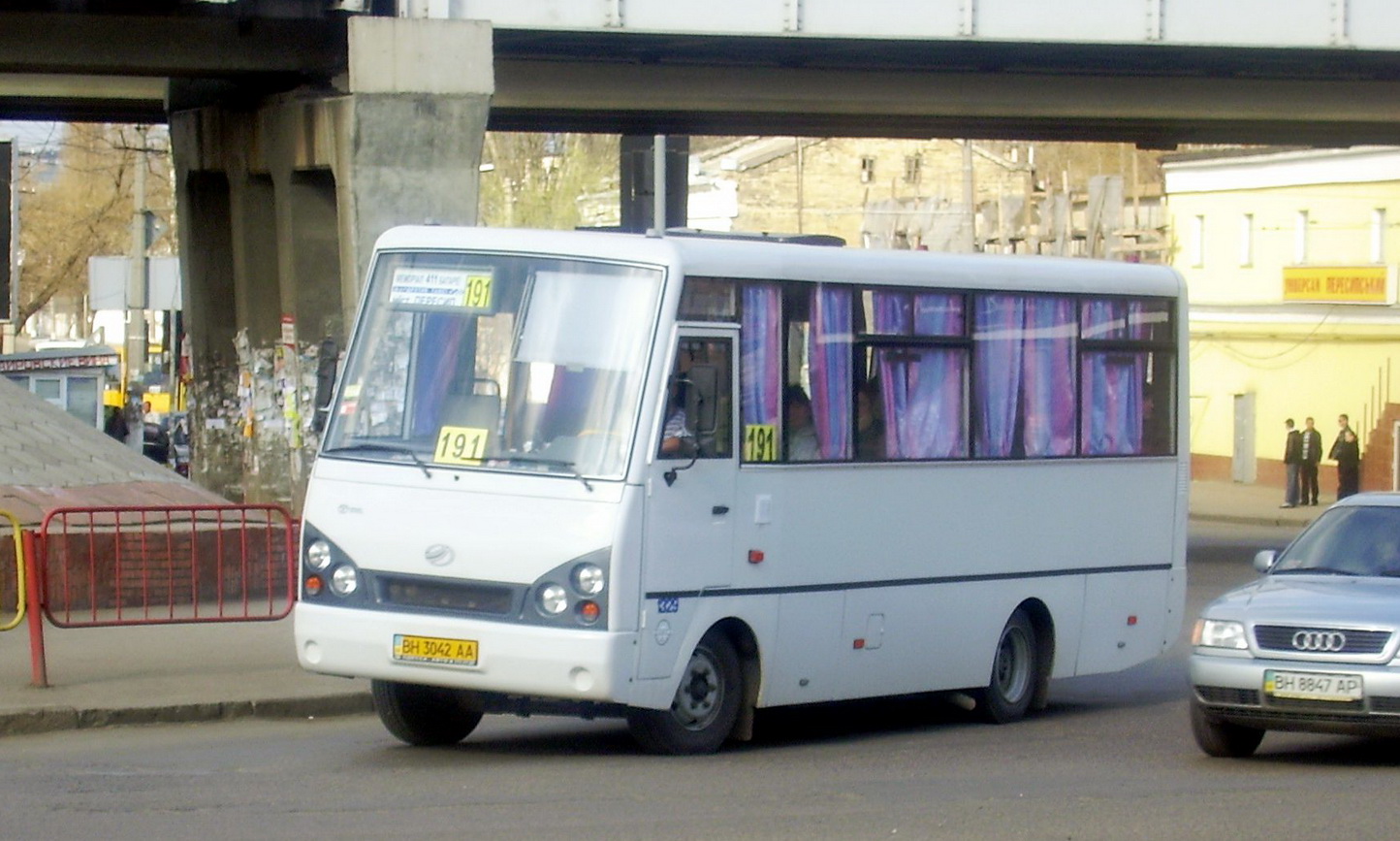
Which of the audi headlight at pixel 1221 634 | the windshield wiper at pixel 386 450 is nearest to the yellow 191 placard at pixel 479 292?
the windshield wiper at pixel 386 450

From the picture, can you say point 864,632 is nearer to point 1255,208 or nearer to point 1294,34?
point 1294,34

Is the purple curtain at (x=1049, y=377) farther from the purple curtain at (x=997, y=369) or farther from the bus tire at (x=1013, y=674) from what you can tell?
the bus tire at (x=1013, y=674)

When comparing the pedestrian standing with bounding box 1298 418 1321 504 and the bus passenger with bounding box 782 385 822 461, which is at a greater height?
the bus passenger with bounding box 782 385 822 461

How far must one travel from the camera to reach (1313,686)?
10.7m

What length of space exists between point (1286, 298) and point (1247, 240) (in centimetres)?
250

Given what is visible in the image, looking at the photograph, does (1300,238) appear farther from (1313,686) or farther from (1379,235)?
(1313,686)

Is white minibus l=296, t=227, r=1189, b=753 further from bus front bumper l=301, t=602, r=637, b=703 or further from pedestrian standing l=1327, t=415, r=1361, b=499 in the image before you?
pedestrian standing l=1327, t=415, r=1361, b=499

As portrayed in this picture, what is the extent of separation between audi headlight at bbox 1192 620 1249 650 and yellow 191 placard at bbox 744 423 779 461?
7.43ft

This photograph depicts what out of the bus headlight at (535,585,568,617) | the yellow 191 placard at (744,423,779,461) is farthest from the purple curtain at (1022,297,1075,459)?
the bus headlight at (535,585,568,617)

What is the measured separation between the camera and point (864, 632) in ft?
39.2

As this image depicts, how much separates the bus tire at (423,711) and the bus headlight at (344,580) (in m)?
0.60

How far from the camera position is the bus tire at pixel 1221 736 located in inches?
442

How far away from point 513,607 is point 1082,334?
4.78 meters

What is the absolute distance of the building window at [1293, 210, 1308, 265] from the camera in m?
46.9
